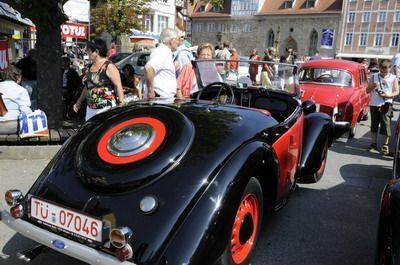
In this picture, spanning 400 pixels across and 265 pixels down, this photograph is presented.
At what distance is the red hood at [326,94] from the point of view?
7363 millimetres

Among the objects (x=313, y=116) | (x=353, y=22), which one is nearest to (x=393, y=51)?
(x=353, y=22)

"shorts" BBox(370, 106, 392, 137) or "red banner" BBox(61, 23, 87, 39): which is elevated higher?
"red banner" BBox(61, 23, 87, 39)

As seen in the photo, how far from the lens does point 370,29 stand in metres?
58.4

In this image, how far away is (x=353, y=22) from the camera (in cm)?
5975

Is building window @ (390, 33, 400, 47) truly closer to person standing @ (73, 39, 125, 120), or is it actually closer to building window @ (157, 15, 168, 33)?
building window @ (157, 15, 168, 33)

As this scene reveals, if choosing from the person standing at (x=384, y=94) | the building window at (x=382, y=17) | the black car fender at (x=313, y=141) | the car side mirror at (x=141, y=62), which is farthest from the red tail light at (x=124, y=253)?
the building window at (x=382, y=17)

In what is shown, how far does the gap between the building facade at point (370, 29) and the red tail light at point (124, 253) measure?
6188 cm

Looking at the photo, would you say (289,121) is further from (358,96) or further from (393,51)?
(393,51)

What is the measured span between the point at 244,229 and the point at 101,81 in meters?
2.86

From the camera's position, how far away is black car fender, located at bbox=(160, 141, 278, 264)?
207 cm

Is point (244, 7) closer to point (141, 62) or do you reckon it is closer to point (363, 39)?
point (363, 39)

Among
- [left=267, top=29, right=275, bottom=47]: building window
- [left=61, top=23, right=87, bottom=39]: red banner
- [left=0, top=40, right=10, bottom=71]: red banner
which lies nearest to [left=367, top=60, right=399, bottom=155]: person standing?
[left=0, top=40, right=10, bottom=71]: red banner

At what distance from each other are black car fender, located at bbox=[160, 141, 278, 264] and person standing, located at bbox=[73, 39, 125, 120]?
257 cm

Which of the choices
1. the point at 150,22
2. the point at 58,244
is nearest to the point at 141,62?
the point at 58,244
